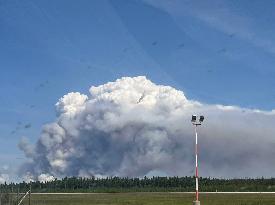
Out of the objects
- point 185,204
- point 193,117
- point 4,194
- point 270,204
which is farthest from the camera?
point 185,204

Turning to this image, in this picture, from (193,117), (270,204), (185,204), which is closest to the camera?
(193,117)

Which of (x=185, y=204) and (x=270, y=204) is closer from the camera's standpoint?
(x=270, y=204)

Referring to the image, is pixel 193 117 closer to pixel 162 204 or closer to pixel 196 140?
pixel 196 140

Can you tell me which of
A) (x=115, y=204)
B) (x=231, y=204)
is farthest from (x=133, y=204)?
(x=231, y=204)

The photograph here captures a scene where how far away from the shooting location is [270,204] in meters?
63.5

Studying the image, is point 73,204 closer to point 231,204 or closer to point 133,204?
point 133,204

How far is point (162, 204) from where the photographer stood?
71.6m

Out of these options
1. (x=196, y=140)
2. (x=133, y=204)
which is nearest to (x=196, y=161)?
(x=196, y=140)

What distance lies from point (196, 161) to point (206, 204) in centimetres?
1279

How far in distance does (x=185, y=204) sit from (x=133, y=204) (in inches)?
266

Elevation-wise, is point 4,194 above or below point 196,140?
below

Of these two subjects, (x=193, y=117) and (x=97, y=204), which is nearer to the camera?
(x=193, y=117)

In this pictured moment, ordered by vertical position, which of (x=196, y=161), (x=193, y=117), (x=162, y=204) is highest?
(x=193, y=117)

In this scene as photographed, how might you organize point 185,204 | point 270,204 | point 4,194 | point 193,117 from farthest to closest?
point 185,204
point 270,204
point 193,117
point 4,194
